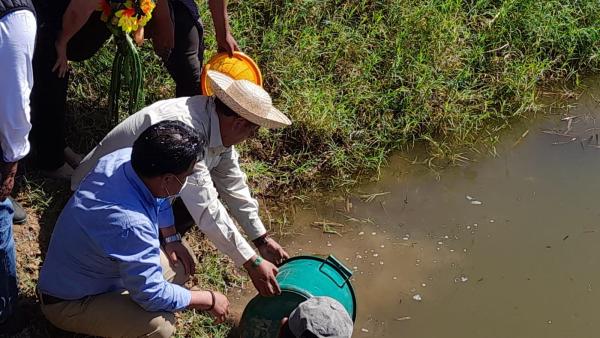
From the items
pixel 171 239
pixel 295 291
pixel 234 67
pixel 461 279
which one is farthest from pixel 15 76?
pixel 461 279

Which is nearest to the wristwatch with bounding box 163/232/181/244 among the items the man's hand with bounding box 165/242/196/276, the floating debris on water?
the man's hand with bounding box 165/242/196/276

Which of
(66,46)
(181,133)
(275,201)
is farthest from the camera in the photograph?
(275,201)

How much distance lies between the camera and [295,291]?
294cm

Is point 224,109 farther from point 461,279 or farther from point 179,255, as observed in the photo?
point 461,279

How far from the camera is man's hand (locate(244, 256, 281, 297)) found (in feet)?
9.68

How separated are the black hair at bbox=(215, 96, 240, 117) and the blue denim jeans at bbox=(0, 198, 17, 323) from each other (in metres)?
0.84

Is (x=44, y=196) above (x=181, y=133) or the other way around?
the other way around

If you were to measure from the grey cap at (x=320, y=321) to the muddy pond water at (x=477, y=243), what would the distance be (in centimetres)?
118

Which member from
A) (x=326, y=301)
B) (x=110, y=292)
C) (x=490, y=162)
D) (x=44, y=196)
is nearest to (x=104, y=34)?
(x=44, y=196)

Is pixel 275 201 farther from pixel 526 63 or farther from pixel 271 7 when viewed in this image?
pixel 526 63

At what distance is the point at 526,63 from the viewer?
541 cm

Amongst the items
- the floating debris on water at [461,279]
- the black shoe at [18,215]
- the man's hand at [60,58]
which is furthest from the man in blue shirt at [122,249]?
the floating debris on water at [461,279]

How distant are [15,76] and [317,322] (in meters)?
1.20

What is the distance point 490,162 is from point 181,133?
2875 millimetres
